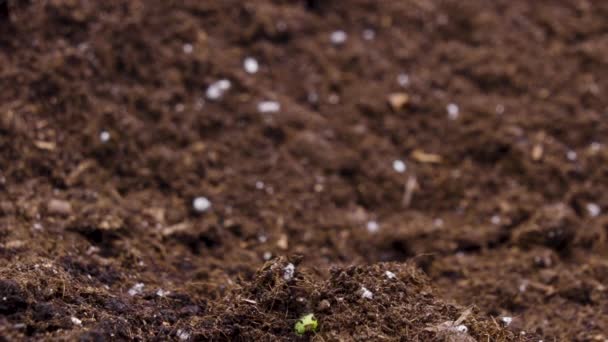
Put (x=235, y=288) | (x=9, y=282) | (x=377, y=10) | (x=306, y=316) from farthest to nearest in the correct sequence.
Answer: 1. (x=377, y=10)
2. (x=235, y=288)
3. (x=306, y=316)
4. (x=9, y=282)

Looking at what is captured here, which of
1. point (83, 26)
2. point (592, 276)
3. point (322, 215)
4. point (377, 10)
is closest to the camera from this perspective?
point (592, 276)

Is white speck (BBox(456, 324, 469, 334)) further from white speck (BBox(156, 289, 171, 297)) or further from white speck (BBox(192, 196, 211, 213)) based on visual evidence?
white speck (BBox(192, 196, 211, 213))

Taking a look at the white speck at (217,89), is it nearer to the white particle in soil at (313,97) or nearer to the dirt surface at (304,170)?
the dirt surface at (304,170)

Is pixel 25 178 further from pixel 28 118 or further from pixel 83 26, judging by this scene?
pixel 83 26

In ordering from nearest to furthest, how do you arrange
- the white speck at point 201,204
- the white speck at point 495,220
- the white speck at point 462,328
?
1. the white speck at point 462,328
2. the white speck at point 201,204
3. the white speck at point 495,220

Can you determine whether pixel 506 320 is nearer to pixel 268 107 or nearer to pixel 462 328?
pixel 462 328

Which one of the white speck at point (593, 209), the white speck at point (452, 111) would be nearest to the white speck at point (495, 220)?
the white speck at point (593, 209)

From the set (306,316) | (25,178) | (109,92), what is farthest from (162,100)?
(306,316)
